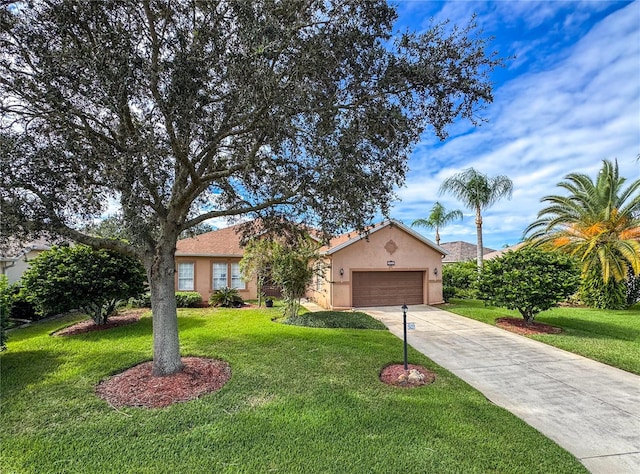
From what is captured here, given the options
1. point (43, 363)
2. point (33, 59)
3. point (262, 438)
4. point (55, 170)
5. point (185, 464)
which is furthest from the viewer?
point (43, 363)

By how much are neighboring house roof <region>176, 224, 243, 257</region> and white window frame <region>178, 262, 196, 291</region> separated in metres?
0.69

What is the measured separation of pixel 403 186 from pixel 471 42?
2.93m

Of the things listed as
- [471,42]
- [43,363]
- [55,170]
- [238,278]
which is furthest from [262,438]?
[238,278]

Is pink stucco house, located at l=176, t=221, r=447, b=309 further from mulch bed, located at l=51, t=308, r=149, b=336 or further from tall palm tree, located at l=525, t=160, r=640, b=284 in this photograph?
tall palm tree, located at l=525, t=160, r=640, b=284

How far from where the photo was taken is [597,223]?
16984 millimetres

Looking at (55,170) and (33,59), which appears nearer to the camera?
(33,59)

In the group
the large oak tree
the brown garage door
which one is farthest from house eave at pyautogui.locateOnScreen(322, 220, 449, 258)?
the large oak tree

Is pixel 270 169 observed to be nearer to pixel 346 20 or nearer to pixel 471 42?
pixel 346 20

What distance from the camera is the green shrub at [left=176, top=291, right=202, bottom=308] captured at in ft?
52.6

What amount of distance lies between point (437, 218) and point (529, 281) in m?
17.2

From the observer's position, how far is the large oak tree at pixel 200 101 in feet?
16.4

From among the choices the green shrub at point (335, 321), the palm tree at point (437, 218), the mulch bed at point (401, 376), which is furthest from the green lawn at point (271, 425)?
the palm tree at point (437, 218)

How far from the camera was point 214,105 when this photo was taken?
600 centimetres

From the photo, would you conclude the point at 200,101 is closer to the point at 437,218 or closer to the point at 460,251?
the point at 437,218
